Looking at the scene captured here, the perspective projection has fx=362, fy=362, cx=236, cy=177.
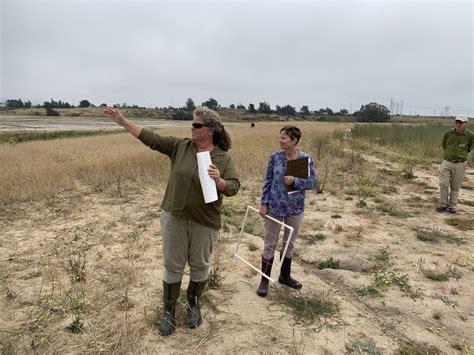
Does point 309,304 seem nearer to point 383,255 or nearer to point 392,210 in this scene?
point 383,255

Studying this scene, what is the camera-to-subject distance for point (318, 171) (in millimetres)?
10719

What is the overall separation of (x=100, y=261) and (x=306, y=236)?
3065 mm

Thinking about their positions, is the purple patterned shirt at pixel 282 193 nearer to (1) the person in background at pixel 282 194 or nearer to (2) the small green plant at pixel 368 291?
(1) the person in background at pixel 282 194

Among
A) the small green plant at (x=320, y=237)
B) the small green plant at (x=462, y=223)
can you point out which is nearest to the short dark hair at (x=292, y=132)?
the small green plant at (x=320, y=237)

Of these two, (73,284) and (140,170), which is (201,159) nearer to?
(73,284)

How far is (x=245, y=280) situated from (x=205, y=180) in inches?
78.3

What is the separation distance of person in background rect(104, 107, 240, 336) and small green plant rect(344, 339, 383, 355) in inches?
54.3

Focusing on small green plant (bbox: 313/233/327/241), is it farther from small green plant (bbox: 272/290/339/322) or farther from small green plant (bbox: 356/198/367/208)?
small green plant (bbox: 356/198/367/208)

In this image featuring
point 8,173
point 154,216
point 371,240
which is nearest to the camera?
point 371,240

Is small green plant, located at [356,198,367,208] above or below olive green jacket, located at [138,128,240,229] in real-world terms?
below

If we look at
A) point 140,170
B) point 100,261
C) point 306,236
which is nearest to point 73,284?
point 100,261

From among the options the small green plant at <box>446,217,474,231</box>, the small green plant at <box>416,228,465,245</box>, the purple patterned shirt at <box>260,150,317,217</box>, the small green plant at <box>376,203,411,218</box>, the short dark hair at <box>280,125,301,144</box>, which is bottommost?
the small green plant at <box>416,228,465,245</box>

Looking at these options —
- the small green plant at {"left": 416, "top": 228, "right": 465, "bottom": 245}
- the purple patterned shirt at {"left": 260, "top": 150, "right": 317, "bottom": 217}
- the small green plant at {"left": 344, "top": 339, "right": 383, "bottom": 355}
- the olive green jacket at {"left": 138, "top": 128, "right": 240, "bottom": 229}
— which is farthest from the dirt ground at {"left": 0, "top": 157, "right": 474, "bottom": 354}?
the olive green jacket at {"left": 138, "top": 128, "right": 240, "bottom": 229}

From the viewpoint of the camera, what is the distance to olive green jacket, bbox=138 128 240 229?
9.43ft
